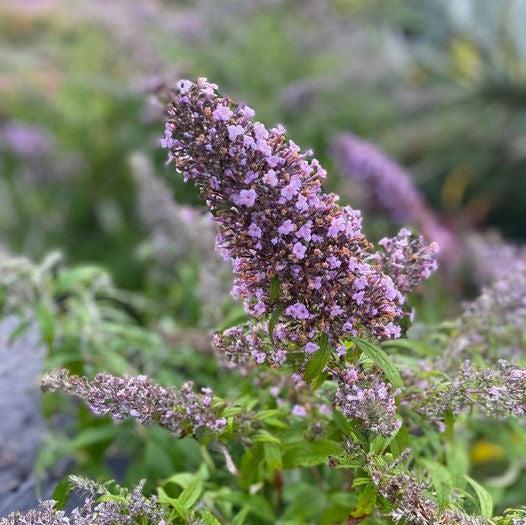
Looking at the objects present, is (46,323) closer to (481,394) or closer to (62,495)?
(62,495)

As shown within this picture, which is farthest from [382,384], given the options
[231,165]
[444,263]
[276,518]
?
[444,263]

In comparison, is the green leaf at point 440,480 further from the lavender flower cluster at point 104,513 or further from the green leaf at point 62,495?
the green leaf at point 62,495

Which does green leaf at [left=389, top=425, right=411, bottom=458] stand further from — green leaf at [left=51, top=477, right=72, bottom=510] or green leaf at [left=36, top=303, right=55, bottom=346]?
green leaf at [left=36, top=303, right=55, bottom=346]

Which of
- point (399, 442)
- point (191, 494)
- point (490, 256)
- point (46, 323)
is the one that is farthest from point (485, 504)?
point (490, 256)

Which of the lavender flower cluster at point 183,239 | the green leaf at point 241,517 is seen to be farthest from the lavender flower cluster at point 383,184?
the green leaf at point 241,517

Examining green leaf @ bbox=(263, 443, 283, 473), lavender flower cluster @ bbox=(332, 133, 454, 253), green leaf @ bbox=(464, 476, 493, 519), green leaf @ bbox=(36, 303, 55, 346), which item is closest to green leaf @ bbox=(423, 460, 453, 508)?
green leaf @ bbox=(464, 476, 493, 519)

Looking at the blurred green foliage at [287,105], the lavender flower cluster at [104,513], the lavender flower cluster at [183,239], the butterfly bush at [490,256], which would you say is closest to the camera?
the lavender flower cluster at [104,513]

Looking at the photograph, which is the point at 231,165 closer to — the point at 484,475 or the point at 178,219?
the point at 178,219
